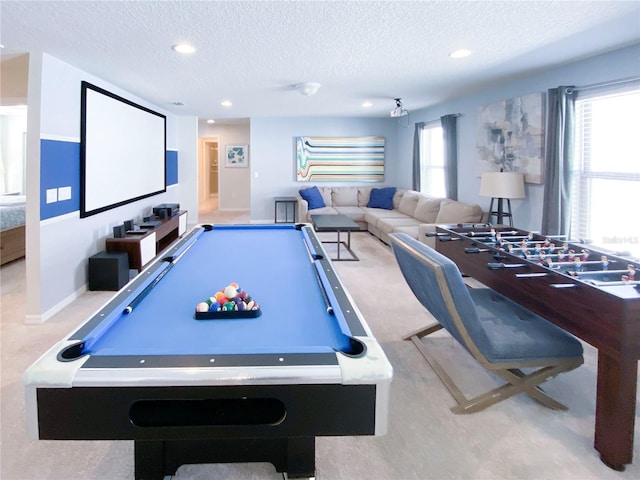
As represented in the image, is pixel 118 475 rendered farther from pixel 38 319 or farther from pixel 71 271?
pixel 71 271

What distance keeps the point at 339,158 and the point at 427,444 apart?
7703 mm

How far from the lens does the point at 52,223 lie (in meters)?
3.79

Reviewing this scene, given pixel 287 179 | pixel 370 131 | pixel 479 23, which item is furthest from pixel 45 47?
pixel 370 131

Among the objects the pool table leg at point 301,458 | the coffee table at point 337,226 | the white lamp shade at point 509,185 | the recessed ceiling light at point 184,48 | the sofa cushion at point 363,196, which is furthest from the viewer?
the sofa cushion at point 363,196

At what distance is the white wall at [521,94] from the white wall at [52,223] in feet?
14.5

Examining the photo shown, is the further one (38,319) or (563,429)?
(38,319)

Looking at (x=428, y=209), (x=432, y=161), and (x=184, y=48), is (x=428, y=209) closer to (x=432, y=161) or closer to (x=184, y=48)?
(x=432, y=161)

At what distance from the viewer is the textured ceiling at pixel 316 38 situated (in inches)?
105

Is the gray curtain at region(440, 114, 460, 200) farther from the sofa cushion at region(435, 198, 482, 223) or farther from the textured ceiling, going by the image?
the textured ceiling

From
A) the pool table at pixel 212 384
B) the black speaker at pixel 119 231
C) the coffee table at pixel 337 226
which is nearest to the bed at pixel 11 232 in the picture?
the black speaker at pixel 119 231

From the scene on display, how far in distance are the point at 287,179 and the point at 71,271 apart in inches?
224

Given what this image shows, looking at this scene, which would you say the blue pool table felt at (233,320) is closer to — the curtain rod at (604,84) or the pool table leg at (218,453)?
the pool table leg at (218,453)

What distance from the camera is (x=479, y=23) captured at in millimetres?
2938

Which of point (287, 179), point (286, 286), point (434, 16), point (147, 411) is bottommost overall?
point (147, 411)
